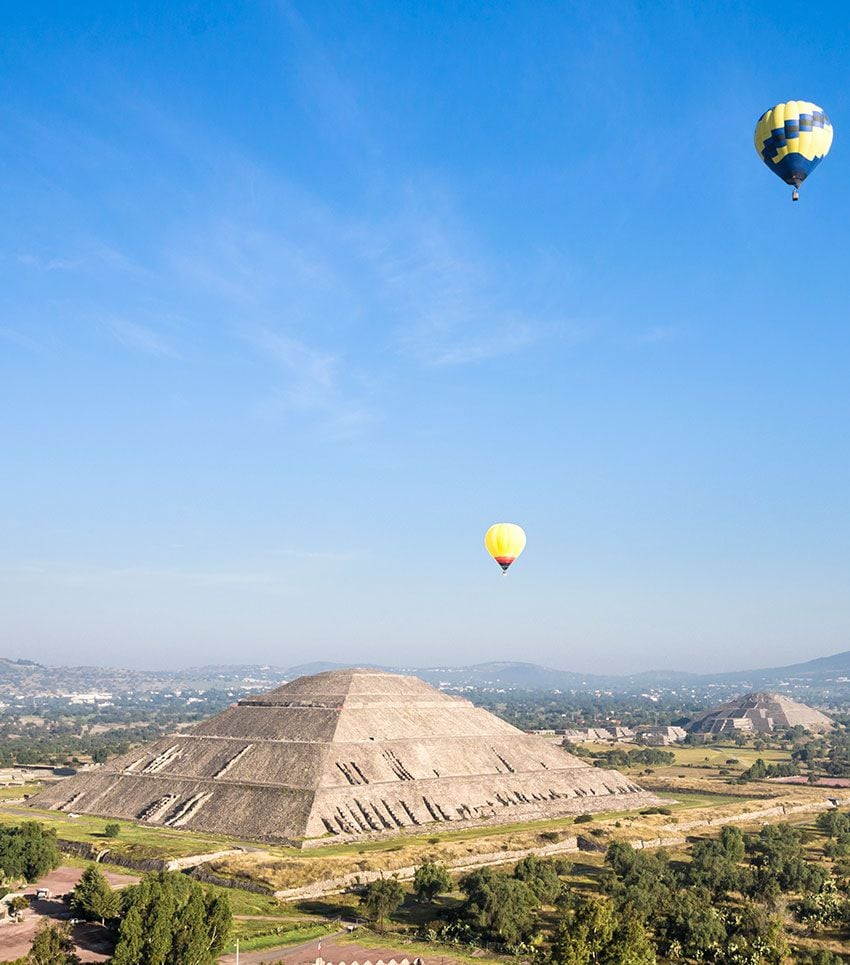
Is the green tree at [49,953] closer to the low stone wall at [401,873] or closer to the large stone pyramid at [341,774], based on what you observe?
the low stone wall at [401,873]

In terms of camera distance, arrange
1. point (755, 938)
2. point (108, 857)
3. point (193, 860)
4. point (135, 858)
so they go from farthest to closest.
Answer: point (108, 857), point (135, 858), point (193, 860), point (755, 938)

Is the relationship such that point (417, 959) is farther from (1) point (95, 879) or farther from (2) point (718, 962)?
(1) point (95, 879)

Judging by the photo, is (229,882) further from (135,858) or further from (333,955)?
(333,955)

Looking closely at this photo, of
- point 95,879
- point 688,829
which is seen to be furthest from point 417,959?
point 688,829

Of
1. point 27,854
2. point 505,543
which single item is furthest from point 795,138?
point 27,854

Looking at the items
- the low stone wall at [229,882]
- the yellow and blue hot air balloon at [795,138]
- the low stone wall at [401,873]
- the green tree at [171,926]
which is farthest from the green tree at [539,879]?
the yellow and blue hot air balloon at [795,138]

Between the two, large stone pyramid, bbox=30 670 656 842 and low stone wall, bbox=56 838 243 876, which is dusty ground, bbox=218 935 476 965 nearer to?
low stone wall, bbox=56 838 243 876
